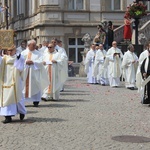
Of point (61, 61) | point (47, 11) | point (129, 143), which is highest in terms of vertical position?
point (47, 11)

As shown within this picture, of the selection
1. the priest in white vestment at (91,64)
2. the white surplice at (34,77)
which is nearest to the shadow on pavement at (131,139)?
the white surplice at (34,77)

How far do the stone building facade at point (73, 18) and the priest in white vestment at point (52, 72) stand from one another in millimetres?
19528

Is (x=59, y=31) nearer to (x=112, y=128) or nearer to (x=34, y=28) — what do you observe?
(x=34, y=28)

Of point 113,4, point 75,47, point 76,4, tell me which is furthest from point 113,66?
point 113,4

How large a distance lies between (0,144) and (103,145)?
1.77 m

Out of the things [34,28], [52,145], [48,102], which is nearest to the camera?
[52,145]

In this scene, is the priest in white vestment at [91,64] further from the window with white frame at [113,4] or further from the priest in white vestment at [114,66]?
the window with white frame at [113,4]

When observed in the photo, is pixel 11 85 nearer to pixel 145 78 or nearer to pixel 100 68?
pixel 145 78

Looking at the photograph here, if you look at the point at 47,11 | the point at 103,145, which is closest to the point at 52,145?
the point at 103,145

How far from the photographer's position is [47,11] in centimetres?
3559

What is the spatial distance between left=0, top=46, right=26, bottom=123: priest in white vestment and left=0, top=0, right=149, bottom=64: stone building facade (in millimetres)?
24250

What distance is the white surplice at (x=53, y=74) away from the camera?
1581cm

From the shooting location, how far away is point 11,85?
11.4 metres

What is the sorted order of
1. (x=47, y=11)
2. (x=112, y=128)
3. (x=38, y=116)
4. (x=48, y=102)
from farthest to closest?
1. (x=47, y=11)
2. (x=48, y=102)
3. (x=38, y=116)
4. (x=112, y=128)
